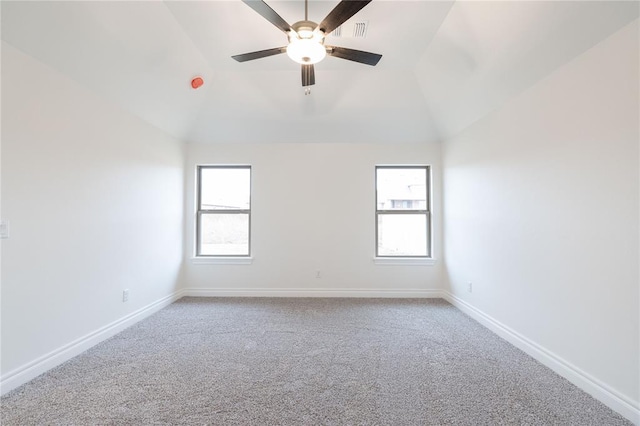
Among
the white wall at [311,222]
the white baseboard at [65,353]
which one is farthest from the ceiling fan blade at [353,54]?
the white baseboard at [65,353]

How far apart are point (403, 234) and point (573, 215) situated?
225 cm

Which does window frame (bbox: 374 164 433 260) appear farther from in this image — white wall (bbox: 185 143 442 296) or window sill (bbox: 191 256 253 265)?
window sill (bbox: 191 256 253 265)

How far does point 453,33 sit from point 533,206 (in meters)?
1.66

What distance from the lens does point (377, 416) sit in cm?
155

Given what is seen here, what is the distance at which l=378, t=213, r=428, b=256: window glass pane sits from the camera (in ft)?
13.3

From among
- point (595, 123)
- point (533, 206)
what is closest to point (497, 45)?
point (595, 123)

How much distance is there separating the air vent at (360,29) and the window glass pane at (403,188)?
202 centimetres

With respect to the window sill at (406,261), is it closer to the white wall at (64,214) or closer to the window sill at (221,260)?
the window sill at (221,260)

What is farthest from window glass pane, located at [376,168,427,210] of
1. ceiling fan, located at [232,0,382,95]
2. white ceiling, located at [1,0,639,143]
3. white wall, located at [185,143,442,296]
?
ceiling fan, located at [232,0,382,95]

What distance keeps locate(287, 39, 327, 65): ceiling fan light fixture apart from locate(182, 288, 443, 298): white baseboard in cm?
306

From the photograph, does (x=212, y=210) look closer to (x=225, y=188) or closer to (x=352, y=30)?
(x=225, y=188)

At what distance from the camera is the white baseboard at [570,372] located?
1559 millimetres

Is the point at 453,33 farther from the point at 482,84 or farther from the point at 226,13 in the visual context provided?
the point at 226,13

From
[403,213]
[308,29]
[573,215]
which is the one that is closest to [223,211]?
[403,213]
